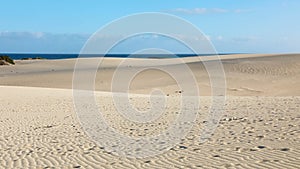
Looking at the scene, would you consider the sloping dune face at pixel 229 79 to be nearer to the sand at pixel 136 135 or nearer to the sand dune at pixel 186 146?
the sand at pixel 136 135

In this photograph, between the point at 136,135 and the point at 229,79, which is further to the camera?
the point at 229,79

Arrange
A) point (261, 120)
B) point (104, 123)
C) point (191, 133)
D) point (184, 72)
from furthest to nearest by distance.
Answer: point (184, 72) → point (104, 123) → point (261, 120) → point (191, 133)

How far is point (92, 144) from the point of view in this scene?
980cm

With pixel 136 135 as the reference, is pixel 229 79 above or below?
above

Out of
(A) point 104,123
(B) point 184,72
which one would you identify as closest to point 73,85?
(B) point 184,72

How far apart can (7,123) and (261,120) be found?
8.41m

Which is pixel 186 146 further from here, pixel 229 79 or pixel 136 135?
pixel 229 79

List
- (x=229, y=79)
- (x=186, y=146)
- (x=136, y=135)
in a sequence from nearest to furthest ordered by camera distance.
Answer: (x=186, y=146), (x=136, y=135), (x=229, y=79)

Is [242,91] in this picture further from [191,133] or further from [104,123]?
[191,133]

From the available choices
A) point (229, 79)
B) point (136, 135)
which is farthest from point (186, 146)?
point (229, 79)

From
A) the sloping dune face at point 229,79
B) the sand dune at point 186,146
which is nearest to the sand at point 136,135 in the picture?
the sand dune at point 186,146

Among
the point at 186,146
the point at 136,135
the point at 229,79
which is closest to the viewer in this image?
the point at 186,146

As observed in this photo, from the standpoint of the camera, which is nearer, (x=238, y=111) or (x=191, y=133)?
(x=191, y=133)

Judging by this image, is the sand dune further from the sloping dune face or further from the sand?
the sloping dune face
